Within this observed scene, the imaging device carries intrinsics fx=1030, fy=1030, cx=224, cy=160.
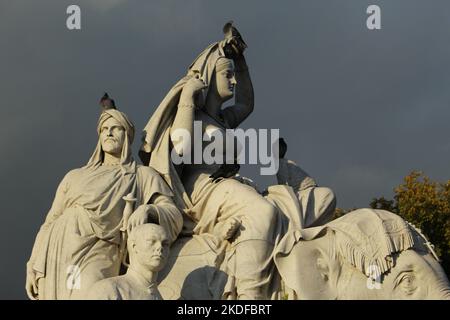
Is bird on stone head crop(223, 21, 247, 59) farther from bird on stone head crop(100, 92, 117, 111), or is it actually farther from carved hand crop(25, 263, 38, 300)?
carved hand crop(25, 263, 38, 300)

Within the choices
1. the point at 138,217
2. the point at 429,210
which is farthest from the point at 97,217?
the point at 429,210

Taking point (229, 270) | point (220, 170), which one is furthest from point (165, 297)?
point (220, 170)

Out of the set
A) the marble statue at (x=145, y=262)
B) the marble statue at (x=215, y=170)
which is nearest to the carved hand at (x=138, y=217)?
the marble statue at (x=145, y=262)

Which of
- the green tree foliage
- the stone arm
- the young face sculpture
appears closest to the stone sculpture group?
the young face sculpture

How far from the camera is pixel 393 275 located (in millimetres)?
9586

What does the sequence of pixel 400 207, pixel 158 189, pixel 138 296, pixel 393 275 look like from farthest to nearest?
pixel 400 207
pixel 158 189
pixel 393 275
pixel 138 296

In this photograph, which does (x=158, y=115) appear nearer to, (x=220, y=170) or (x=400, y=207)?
(x=220, y=170)

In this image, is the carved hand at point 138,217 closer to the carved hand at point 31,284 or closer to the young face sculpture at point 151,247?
the young face sculpture at point 151,247

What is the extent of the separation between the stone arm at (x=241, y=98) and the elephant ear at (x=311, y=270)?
2309 millimetres

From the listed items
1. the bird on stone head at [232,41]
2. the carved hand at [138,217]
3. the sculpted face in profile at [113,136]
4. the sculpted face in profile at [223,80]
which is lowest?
the carved hand at [138,217]

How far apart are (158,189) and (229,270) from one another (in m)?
1.11

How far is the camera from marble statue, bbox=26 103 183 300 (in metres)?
9.73

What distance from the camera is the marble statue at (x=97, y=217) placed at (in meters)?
9.73

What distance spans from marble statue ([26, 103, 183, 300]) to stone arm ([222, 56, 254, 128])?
1.64 meters
